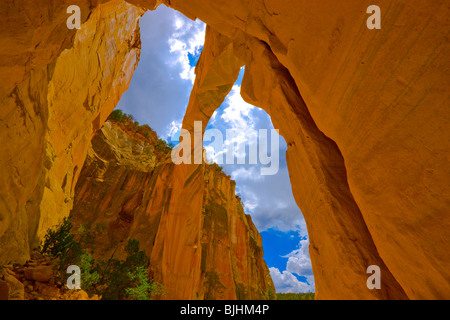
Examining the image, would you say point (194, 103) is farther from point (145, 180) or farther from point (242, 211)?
point (242, 211)

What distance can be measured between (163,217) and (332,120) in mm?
12905

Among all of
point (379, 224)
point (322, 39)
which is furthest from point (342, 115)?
point (379, 224)

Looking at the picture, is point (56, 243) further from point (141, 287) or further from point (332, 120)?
point (332, 120)

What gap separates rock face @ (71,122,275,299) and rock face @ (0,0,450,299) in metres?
6.94

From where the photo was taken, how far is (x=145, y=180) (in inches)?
736

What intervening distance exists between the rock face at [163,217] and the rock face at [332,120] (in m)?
6.94

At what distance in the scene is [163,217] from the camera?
14.6 m

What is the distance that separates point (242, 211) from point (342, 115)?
2179 centimetres

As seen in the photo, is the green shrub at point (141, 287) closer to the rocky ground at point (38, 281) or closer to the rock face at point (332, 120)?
the rock face at point (332, 120)

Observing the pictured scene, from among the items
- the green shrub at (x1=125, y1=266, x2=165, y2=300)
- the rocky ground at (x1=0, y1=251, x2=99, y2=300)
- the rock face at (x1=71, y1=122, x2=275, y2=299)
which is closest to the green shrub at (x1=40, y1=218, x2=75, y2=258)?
the rocky ground at (x1=0, y1=251, x2=99, y2=300)

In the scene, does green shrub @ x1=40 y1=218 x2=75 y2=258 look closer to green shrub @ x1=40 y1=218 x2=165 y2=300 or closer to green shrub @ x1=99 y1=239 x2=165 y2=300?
green shrub @ x1=40 y1=218 x2=165 y2=300

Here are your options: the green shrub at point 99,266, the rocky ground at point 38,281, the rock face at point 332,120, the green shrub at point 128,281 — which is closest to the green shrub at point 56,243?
the green shrub at point 99,266

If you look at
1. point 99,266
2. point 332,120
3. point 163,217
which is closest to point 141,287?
point 99,266

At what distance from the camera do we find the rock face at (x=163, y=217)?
44.7ft
